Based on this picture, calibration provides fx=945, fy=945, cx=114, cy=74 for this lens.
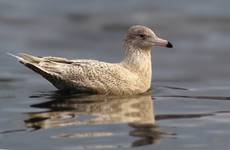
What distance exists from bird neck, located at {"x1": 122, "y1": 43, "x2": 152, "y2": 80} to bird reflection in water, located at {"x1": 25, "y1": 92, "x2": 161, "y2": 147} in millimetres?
381

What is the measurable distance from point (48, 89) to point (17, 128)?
2.73m

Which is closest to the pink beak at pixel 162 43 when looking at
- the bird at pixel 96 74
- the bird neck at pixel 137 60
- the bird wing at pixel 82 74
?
the bird at pixel 96 74

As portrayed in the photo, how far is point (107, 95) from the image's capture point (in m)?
12.6

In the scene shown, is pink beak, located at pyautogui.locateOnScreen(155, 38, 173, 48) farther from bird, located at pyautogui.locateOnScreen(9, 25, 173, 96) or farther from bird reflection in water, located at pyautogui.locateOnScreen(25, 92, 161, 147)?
bird reflection in water, located at pyautogui.locateOnScreen(25, 92, 161, 147)

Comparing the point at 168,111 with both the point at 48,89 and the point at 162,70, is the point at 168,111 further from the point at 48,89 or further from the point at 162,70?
the point at 162,70

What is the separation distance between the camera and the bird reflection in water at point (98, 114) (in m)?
10.3

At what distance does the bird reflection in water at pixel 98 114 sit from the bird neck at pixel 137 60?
0.38m

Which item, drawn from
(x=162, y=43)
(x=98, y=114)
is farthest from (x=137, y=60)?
(x=98, y=114)

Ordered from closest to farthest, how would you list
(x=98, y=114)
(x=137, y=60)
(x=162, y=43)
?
(x=98, y=114) < (x=162, y=43) < (x=137, y=60)

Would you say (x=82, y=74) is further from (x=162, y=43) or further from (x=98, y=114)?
(x=98, y=114)

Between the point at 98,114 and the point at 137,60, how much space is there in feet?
6.52

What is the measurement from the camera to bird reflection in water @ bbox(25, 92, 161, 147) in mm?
10344

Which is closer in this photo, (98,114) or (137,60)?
(98,114)

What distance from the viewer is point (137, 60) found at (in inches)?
517
